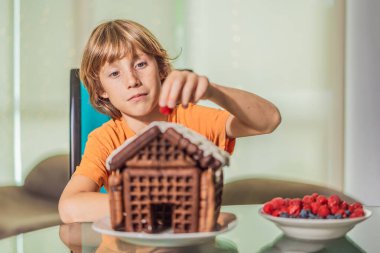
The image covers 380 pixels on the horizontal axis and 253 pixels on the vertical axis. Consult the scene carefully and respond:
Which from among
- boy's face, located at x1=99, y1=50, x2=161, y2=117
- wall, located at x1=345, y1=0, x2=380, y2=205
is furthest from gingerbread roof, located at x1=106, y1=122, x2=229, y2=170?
wall, located at x1=345, y1=0, x2=380, y2=205

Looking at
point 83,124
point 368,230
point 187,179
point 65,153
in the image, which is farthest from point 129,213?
point 65,153

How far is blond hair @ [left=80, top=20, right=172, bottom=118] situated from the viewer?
5.29ft

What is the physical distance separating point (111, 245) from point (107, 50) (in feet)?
2.66

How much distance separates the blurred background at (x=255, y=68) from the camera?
2508 mm

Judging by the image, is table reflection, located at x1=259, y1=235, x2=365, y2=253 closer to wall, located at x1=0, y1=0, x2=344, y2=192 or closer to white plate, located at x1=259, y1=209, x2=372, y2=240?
white plate, located at x1=259, y1=209, x2=372, y2=240

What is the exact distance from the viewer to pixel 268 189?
2492 millimetres

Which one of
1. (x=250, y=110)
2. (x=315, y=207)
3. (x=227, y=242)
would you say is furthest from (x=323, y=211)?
(x=250, y=110)

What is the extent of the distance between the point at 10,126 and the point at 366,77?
162 centimetres

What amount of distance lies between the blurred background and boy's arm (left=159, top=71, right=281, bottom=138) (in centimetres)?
104

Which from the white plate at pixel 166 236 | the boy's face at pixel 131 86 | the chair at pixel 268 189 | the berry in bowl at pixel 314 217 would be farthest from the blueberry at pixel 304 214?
the chair at pixel 268 189

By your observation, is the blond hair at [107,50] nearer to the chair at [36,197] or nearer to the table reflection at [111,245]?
the table reflection at [111,245]

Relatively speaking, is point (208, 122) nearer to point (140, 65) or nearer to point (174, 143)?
point (140, 65)

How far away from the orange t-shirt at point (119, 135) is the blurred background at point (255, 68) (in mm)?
882

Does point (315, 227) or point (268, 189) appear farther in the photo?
point (268, 189)
